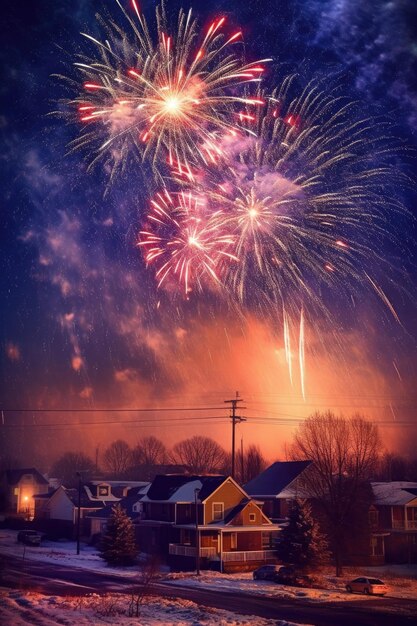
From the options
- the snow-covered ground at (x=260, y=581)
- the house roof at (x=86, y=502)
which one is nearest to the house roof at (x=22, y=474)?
the house roof at (x=86, y=502)

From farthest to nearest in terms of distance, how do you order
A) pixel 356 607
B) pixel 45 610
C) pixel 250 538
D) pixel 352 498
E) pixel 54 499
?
pixel 54 499 → pixel 250 538 → pixel 352 498 → pixel 356 607 → pixel 45 610

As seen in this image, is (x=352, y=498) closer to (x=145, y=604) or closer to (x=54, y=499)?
(x=145, y=604)

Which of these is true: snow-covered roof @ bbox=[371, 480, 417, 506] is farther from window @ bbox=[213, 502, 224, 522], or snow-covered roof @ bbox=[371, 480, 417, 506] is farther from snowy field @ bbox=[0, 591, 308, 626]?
snowy field @ bbox=[0, 591, 308, 626]

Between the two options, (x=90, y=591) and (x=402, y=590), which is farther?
(x=402, y=590)

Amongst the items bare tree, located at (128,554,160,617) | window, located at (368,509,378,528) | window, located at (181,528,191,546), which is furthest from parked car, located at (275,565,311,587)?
window, located at (368,509,378,528)

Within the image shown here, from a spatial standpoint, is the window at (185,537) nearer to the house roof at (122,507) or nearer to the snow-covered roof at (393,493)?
the house roof at (122,507)

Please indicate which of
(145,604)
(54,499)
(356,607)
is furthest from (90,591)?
(54,499)
